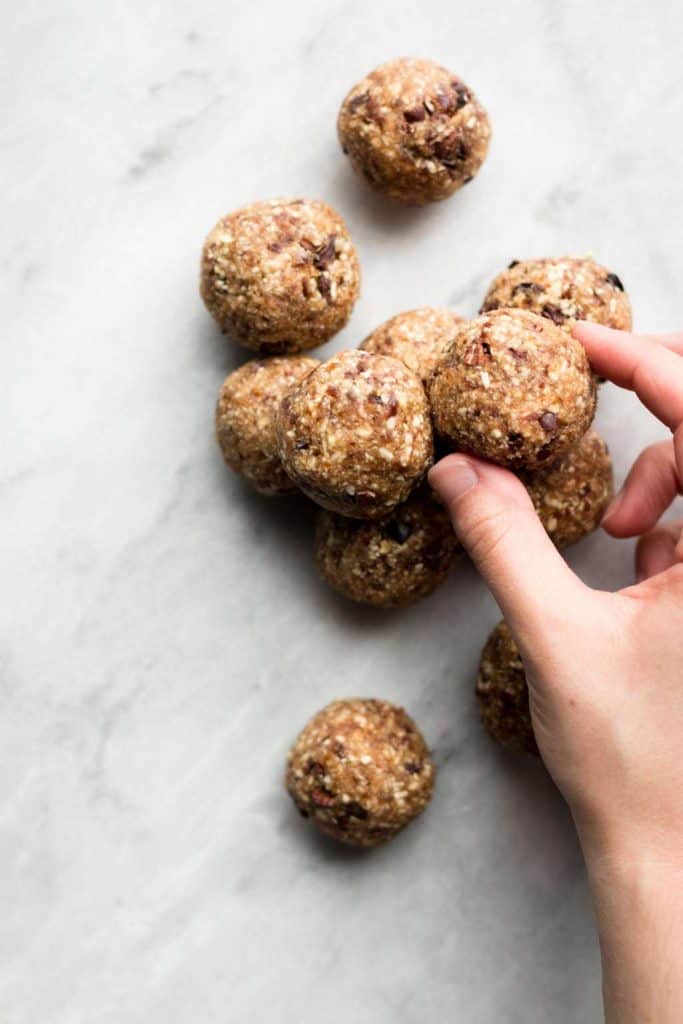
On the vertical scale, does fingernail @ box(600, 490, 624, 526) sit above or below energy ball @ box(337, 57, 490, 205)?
below

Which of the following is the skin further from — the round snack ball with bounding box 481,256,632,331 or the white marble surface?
the white marble surface

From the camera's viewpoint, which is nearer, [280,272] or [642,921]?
[642,921]

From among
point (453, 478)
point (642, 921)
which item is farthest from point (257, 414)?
point (642, 921)

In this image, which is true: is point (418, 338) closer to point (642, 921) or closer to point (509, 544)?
point (509, 544)

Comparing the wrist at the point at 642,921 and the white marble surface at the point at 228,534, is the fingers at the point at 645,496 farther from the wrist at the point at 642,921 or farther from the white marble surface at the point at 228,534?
the wrist at the point at 642,921

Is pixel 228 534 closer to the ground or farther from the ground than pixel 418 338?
closer to the ground

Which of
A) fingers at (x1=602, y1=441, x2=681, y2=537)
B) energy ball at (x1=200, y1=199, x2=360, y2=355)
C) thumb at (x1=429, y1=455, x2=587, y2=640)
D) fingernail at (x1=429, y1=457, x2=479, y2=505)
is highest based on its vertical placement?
energy ball at (x1=200, y1=199, x2=360, y2=355)

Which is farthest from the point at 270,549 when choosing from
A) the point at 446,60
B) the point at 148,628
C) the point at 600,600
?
the point at 446,60

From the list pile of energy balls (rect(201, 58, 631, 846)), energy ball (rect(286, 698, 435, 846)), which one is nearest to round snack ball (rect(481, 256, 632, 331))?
pile of energy balls (rect(201, 58, 631, 846))
